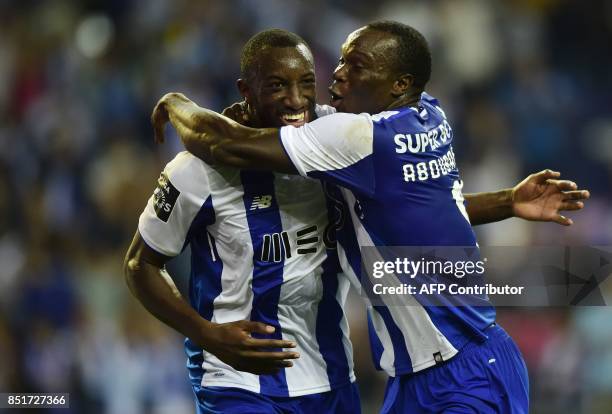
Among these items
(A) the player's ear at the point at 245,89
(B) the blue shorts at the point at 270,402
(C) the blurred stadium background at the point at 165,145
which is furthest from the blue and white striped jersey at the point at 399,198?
(C) the blurred stadium background at the point at 165,145

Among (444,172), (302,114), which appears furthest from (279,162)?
(444,172)

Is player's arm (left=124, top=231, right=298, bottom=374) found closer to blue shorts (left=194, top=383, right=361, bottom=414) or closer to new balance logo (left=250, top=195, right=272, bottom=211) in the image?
blue shorts (left=194, top=383, right=361, bottom=414)

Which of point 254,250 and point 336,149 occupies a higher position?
point 336,149

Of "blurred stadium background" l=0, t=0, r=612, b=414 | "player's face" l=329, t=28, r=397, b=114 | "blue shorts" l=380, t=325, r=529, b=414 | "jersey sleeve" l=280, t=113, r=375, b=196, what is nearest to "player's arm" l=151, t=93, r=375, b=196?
"jersey sleeve" l=280, t=113, r=375, b=196

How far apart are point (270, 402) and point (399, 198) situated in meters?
0.98

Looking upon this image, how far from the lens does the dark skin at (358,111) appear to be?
13.6ft

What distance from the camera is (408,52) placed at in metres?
4.42

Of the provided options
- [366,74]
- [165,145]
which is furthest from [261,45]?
[165,145]

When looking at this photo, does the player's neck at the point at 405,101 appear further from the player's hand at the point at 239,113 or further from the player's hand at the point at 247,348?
the player's hand at the point at 247,348

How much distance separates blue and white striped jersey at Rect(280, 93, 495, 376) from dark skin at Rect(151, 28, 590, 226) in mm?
106

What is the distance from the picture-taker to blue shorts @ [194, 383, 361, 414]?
427cm

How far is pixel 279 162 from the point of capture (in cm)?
412

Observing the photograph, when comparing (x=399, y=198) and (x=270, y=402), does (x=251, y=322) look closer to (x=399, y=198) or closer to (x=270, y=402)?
(x=270, y=402)

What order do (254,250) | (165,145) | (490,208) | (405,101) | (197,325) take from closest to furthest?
(197,325)
(254,250)
(405,101)
(490,208)
(165,145)
